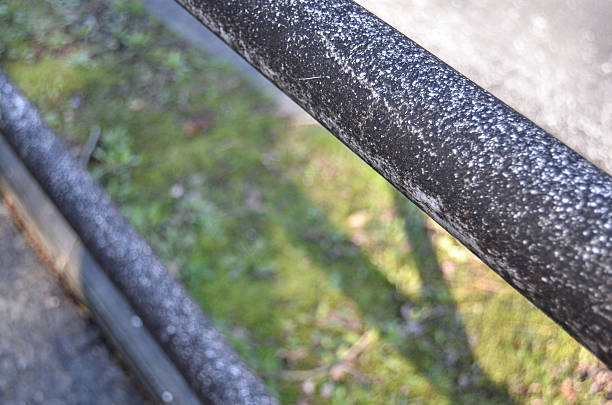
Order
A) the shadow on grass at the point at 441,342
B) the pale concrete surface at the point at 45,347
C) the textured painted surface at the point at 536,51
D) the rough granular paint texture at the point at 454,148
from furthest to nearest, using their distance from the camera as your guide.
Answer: the textured painted surface at the point at 536,51
the shadow on grass at the point at 441,342
the pale concrete surface at the point at 45,347
the rough granular paint texture at the point at 454,148

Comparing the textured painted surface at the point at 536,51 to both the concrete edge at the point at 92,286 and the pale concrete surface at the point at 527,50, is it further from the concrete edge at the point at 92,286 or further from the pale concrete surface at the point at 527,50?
the concrete edge at the point at 92,286

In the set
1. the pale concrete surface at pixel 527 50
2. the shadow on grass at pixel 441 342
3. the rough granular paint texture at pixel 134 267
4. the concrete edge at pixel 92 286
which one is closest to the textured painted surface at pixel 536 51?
the pale concrete surface at pixel 527 50

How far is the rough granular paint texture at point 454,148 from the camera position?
2.28 feet

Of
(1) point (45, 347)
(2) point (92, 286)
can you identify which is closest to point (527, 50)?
(2) point (92, 286)

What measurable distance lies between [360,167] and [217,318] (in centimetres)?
120

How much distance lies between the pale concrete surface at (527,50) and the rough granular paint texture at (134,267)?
182 cm

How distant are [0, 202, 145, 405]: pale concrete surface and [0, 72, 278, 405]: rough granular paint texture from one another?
86 cm

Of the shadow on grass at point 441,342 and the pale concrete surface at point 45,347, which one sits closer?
the pale concrete surface at point 45,347

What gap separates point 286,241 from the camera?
3018mm

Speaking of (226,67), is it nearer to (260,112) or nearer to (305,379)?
(260,112)

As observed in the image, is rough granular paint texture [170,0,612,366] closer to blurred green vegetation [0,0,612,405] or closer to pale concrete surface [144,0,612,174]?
blurred green vegetation [0,0,612,405]

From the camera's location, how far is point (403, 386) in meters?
2.58

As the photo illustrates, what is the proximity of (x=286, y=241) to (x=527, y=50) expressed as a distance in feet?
6.77

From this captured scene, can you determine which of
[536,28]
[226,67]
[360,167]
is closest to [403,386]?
[360,167]
